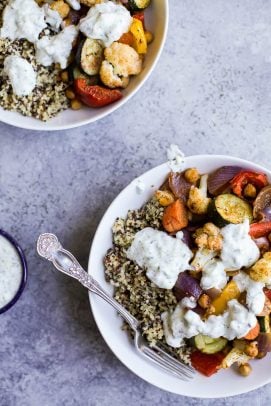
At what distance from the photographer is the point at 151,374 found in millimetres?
2404

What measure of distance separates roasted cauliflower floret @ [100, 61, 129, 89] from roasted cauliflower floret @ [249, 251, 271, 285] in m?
0.79

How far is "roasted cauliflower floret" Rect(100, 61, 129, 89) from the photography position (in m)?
2.35

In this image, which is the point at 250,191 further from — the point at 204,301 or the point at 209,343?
the point at 209,343

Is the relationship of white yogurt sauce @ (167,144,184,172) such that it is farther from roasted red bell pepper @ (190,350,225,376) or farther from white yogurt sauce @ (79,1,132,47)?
roasted red bell pepper @ (190,350,225,376)

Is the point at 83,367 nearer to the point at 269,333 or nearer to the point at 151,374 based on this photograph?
the point at 151,374

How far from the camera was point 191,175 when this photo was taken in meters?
2.38

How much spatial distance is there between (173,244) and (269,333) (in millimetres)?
445

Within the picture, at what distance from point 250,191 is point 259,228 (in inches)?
5.2

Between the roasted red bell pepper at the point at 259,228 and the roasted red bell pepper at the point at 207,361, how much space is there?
1.43 ft

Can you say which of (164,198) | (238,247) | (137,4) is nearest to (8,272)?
(164,198)

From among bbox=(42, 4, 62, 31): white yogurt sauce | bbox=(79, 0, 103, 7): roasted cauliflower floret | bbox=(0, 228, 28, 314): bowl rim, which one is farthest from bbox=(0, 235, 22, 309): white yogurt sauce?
bbox=(79, 0, 103, 7): roasted cauliflower floret

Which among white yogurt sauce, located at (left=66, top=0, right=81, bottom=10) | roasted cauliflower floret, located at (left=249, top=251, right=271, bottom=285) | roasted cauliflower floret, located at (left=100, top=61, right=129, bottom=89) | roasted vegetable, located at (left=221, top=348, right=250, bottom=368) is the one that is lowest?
roasted vegetable, located at (left=221, top=348, right=250, bottom=368)

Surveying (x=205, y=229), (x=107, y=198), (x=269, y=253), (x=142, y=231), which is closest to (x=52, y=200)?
(x=107, y=198)

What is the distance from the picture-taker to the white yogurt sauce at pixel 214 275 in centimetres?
229
